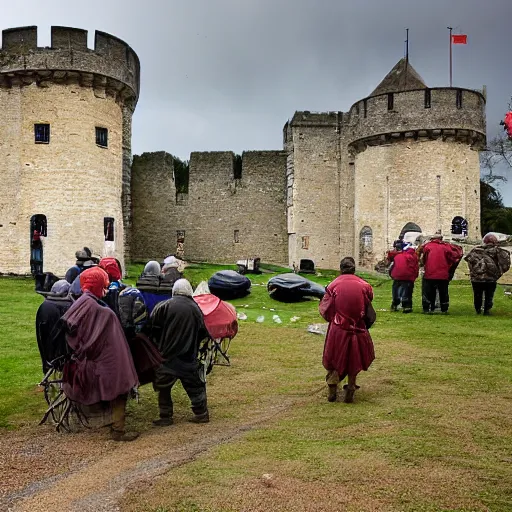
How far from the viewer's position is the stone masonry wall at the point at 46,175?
23547 millimetres

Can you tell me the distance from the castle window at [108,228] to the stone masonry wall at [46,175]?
2.65ft

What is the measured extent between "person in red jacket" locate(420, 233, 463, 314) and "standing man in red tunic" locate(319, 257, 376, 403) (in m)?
7.45

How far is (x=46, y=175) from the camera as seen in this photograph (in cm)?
2361

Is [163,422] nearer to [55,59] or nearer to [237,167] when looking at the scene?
[55,59]

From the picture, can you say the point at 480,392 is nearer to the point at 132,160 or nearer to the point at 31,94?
the point at 31,94

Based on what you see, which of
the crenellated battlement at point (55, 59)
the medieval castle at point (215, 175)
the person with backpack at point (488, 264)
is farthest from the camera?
→ the medieval castle at point (215, 175)

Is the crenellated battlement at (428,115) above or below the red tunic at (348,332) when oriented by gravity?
above

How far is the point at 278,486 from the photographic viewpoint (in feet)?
17.1

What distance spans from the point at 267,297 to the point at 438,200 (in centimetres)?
1137

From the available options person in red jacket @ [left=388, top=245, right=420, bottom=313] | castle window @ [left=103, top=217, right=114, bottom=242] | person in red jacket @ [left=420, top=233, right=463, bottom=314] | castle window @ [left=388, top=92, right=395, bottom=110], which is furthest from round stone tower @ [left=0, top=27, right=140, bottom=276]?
person in red jacket @ [left=420, top=233, right=463, bottom=314]

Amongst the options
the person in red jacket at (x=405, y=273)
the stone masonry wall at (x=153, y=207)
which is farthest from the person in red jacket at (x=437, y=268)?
the stone masonry wall at (x=153, y=207)

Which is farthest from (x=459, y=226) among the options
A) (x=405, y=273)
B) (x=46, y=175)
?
(x=46, y=175)

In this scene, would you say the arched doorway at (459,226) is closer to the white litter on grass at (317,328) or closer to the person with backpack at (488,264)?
the person with backpack at (488,264)

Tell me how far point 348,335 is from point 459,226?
21.3m
